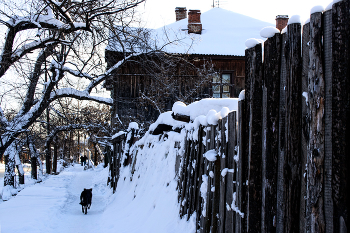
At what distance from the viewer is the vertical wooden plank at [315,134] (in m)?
1.72

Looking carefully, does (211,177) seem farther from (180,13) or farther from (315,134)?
(180,13)

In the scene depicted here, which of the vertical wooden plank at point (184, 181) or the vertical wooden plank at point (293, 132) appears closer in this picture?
the vertical wooden plank at point (293, 132)

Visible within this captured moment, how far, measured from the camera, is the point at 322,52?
1763 mm

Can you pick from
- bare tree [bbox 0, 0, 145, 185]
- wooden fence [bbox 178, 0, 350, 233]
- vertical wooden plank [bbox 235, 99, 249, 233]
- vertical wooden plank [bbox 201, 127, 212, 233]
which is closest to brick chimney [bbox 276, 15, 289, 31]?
bare tree [bbox 0, 0, 145, 185]

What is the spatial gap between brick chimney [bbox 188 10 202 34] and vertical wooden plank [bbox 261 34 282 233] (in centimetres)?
1929

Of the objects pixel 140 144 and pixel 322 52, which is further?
pixel 140 144

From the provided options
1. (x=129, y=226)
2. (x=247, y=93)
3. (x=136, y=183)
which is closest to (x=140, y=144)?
(x=136, y=183)

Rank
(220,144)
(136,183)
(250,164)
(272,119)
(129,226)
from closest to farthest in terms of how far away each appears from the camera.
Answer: (272,119)
(250,164)
(220,144)
(129,226)
(136,183)

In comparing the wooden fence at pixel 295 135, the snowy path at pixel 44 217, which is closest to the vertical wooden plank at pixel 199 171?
the wooden fence at pixel 295 135

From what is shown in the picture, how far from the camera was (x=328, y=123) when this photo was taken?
1.70 m

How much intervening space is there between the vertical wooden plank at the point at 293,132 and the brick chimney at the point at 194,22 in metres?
19.5

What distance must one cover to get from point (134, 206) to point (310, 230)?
5171 mm

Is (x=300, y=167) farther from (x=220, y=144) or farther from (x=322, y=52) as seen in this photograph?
(x=220, y=144)

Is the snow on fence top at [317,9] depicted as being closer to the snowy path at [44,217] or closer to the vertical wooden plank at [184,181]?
the vertical wooden plank at [184,181]
